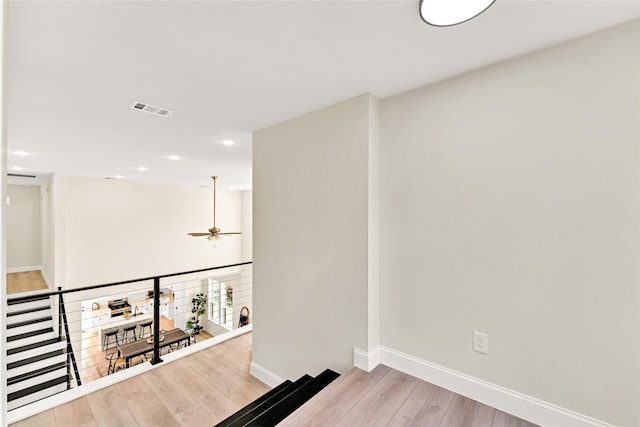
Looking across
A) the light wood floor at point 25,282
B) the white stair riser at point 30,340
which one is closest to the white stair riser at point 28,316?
the white stair riser at point 30,340

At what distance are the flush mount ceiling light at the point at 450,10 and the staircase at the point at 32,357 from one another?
5.53 m

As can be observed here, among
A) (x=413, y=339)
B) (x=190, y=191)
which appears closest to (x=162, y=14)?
(x=413, y=339)

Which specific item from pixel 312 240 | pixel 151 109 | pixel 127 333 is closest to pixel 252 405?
pixel 312 240

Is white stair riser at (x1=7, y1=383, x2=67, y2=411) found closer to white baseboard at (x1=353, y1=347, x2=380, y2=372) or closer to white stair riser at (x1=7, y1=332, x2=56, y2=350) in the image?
white stair riser at (x1=7, y1=332, x2=56, y2=350)

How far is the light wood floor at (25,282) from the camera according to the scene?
243 inches

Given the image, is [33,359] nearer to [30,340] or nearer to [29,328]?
[30,340]

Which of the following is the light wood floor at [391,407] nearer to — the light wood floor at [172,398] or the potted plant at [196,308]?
the light wood floor at [172,398]

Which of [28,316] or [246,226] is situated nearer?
[28,316]

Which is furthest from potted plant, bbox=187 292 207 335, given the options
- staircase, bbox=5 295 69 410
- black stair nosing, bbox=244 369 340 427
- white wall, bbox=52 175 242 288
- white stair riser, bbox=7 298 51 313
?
black stair nosing, bbox=244 369 340 427

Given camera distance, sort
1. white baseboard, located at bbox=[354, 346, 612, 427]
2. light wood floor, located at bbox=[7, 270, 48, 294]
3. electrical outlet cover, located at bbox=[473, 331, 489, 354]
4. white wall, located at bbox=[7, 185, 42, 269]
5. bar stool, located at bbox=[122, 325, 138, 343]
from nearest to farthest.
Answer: white baseboard, located at bbox=[354, 346, 612, 427], electrical outlet cover, located at bbox=[473, 331, 489, 354], light wood floor, located at bbox=[7, 270, 48, 294], white wall, located at bbox=[7, 185, 42, 269], bar stool, located at bbox=[122, 325, 138, 343]

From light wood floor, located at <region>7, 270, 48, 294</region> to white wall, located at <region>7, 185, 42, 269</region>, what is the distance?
39 centimetres

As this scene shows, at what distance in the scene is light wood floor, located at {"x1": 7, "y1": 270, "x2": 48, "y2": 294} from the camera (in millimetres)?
6168

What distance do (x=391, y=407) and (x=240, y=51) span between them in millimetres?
2232

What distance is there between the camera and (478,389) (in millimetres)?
1757
